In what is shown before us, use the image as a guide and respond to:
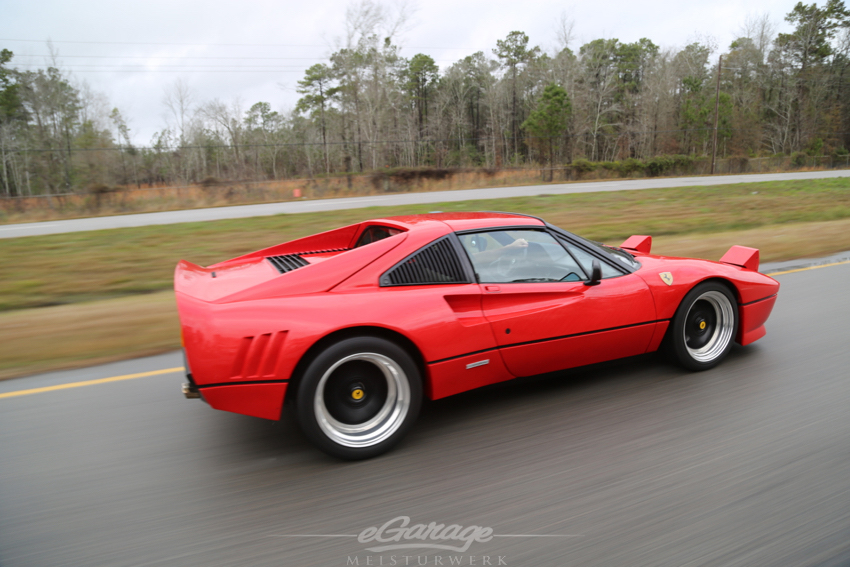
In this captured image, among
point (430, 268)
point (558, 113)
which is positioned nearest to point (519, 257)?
point (430, 268)

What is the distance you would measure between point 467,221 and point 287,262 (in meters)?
1.17

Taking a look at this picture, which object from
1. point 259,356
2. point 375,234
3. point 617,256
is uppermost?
point 375,234

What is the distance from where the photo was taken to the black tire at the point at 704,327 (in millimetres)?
3719


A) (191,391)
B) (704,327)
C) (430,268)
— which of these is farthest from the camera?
(704,327)

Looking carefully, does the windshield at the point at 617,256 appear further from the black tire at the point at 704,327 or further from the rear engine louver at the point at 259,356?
the rear engine louver at the point at 259,356

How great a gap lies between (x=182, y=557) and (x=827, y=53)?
2985 inches

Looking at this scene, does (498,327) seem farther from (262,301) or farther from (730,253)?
(730,253)

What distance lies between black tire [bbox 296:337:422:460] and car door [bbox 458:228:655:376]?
619 mm

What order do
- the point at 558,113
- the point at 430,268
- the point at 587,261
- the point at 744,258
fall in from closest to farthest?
the point at 430,268
the point at 587,261
the point at 744,258
the point at 558,113

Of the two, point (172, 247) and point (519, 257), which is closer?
point (519, 257)

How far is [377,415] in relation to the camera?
115 inches

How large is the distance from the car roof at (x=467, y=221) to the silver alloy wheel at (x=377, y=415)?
880mm

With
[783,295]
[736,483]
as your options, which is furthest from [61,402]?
[783,295]

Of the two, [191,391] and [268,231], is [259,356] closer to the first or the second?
[191,391]
